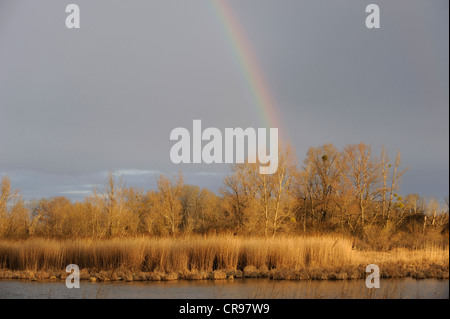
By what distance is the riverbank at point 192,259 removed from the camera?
21750 millimetres

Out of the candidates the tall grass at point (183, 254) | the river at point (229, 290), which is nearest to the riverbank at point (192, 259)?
the tall grass at point (183, 254)

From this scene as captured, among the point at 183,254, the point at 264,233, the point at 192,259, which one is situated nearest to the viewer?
the point at 183,254

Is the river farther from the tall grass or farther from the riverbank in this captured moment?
the tall grass

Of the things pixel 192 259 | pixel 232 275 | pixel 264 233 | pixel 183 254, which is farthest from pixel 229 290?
pixel 264 233

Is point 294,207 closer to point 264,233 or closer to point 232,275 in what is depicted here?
point 264,233

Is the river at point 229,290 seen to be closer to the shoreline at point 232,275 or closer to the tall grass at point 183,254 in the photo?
the shoreline at point 232,275

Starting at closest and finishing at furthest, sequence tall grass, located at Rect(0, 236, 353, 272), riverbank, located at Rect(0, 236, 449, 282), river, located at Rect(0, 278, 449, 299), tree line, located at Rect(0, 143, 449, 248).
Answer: river, located at Rect(0, 278, 449, 299) < riverbank, located at Rect(0, 236, 449, 282) < tall grass, located at Rect(0, 236, 353, 272) < tree line, located at Rect(0, 143, 449, 248)

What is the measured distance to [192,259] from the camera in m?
23.3

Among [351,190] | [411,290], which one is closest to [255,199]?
[351,190]

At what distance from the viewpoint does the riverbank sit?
2175 centimetres

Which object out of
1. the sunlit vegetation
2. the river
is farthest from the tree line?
the river

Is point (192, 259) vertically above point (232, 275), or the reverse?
point (192, 259)

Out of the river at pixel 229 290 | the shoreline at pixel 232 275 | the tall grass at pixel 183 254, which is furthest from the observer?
the tall grass at pixel 183 254
